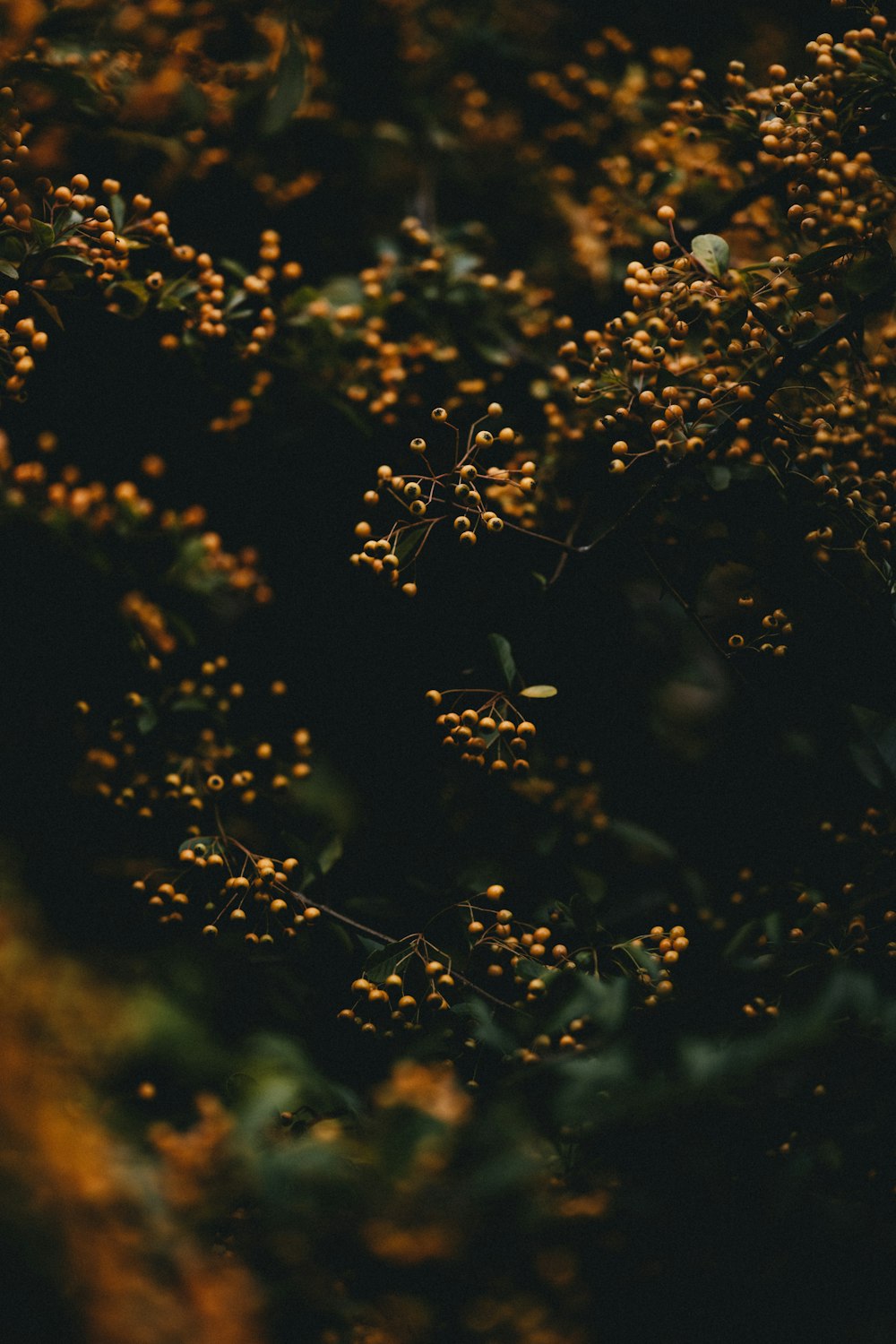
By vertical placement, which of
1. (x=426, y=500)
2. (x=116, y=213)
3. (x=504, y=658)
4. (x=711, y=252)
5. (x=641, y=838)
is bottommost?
(x=641, y=838)

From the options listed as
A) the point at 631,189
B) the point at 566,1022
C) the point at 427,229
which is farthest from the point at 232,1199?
the point at 631,189

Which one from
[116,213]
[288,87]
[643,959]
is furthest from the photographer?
[288,87]

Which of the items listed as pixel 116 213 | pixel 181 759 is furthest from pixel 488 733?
pixel 116 213

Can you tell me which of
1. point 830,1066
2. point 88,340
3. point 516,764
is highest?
point 88,340

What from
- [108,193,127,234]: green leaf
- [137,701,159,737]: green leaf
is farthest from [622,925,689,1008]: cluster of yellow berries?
[108,193,127,234]: green leaf

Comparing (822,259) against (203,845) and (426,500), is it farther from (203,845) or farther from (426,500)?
(203,845)

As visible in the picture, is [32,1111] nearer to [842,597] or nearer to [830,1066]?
[830,1066]
